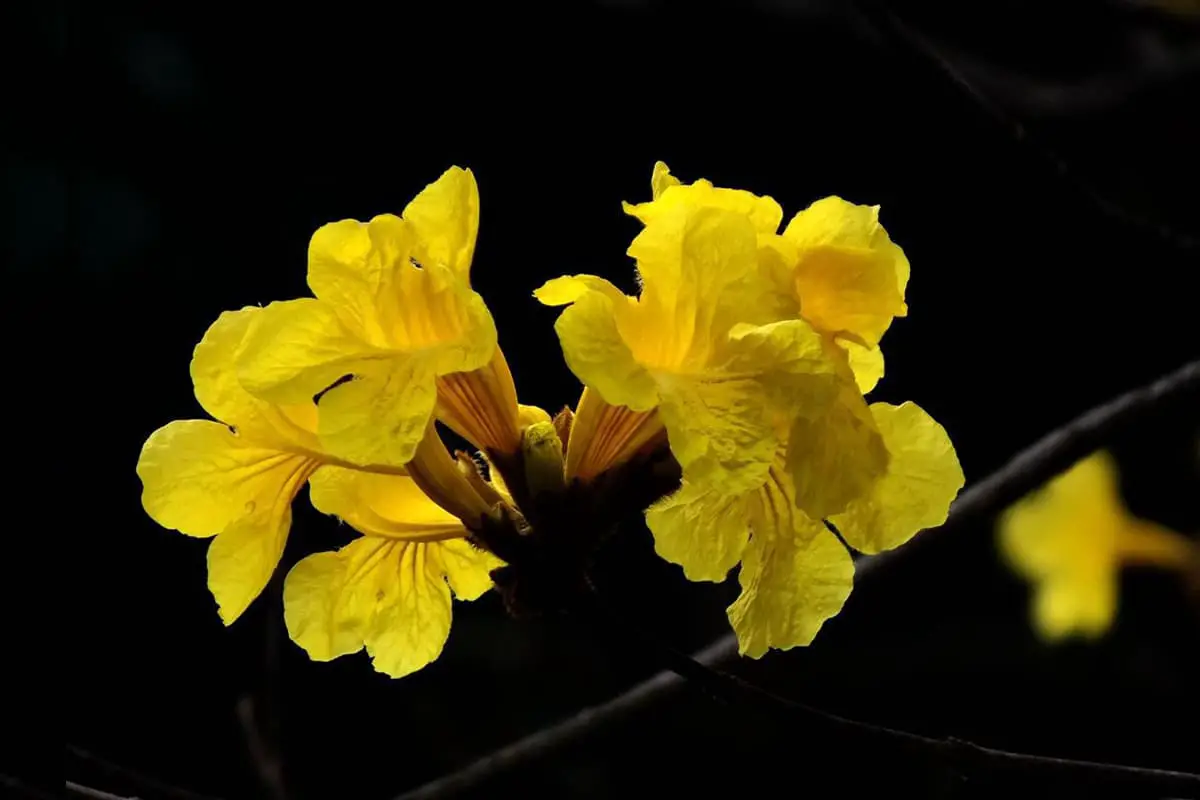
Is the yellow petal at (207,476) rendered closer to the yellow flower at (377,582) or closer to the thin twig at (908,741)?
the yellow flower at (377,582)

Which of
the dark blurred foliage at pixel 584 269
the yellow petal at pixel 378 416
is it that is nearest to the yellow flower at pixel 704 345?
the yellow petal at pixel 378 416

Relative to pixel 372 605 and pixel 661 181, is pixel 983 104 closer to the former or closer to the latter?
pixel 661 181

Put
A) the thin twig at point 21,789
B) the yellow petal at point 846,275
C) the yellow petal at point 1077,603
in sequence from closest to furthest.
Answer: the thin twig at point 21,789 < the yellow petal at point 846,275 < the yellow petal at point 1077,603

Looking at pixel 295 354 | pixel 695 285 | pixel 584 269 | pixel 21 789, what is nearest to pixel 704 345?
pixel 695 285

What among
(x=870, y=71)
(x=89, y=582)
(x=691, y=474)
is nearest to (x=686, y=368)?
(x=691, y=474)

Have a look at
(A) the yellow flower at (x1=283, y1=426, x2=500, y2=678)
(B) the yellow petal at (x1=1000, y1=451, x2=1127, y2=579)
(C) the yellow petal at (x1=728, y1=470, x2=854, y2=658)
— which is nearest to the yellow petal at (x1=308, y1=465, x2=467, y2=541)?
(A) the yellow flower at (x1=283, y1=426, x2=500, y2=678)

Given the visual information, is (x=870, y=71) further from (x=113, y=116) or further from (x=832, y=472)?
(x=832, y=472)
